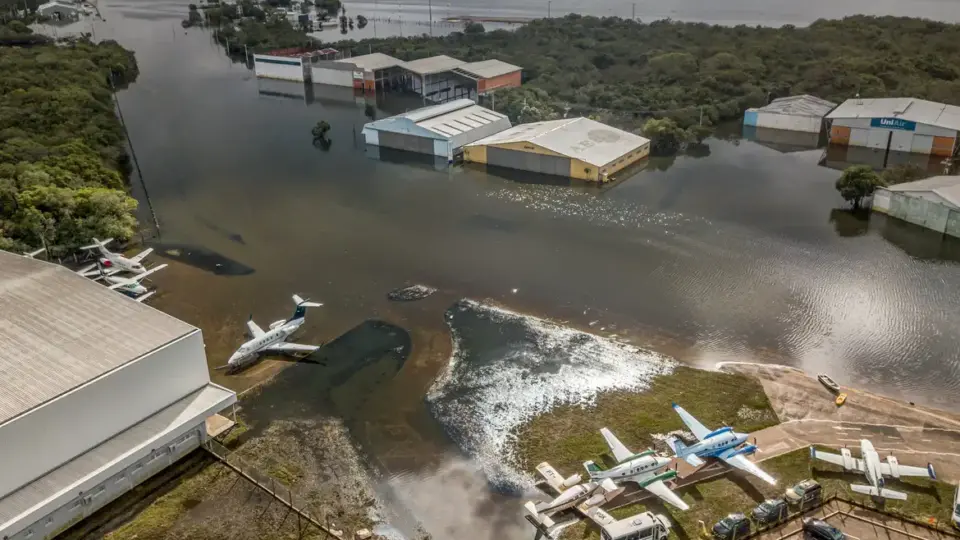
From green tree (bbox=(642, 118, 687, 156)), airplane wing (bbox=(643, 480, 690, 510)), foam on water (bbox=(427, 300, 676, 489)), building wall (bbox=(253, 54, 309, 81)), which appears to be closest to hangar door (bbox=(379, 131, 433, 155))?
green tree (bbox=(642, 118, 687, 156))

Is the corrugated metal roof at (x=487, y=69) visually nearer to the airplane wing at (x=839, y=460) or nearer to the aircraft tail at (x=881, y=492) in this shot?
the airplane wing at (x=839, y=460)

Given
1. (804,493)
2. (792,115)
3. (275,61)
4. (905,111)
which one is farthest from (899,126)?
(275,61)

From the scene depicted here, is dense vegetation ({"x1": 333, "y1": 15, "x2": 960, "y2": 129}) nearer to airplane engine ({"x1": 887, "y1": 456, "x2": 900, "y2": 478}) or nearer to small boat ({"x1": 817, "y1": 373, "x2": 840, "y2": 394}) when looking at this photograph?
small boat ({"x1": 817, "y1": 373, "x2": 840, "y2": 394})

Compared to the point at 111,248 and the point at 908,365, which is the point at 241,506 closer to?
the point at 111,248

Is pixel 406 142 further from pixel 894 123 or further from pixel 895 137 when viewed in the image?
pixel 895 137

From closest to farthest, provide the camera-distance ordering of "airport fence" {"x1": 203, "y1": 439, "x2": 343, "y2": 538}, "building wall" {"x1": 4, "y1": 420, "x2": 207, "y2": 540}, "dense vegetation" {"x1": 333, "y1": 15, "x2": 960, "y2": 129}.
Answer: "building wall" {"x1": 4, "y1": 420, "x2": 207, "y2": 540}
"airport fence" {"x1": 203, "y1": 439, "x2": 343, "y2": 538}
"dense vegetation" {"x1": 333, "y1": 15, "x2": 960, "y2": 129}

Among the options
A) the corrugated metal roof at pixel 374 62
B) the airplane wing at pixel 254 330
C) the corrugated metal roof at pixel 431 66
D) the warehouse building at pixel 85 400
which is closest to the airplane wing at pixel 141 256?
the airplane wing at pixel 254 330
